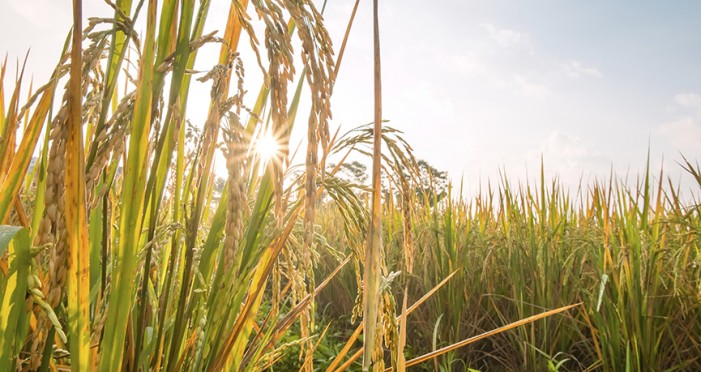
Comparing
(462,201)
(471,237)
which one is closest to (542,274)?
(471,237)

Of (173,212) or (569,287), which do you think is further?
(569,287)

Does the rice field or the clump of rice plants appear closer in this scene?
the rice field

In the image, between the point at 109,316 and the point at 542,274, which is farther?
the point at 542,274

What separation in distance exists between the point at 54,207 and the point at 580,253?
12.5 feet

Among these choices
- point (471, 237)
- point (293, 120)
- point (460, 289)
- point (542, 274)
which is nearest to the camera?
point (293, 120)

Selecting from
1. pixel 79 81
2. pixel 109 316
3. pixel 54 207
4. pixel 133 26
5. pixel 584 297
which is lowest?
pixel 584 297

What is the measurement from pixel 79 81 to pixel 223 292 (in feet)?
1.40

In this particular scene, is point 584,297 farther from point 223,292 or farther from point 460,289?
point 223,292

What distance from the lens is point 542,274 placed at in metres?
3.21

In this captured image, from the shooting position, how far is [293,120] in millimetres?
1092

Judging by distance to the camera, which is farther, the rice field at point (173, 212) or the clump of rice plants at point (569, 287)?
the clump of rice plants at point (569, 287)

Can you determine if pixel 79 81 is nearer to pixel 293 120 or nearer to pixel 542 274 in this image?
pixel 293 120

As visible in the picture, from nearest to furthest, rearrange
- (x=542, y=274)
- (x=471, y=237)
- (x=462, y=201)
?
(x=542, y=274) < (x=471, y=237) < (x=462, y=201)

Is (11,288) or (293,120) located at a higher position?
(293,120)
